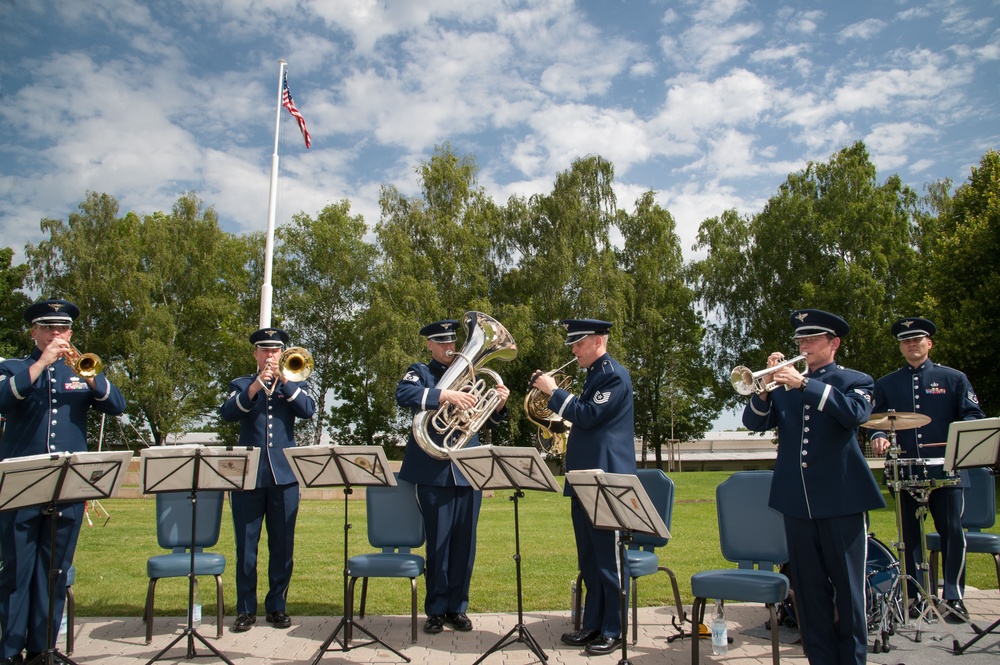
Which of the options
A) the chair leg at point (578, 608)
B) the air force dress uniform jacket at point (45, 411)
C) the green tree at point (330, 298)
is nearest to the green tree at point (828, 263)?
the green tree at point (330, 298)

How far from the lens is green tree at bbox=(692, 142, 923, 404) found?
33.0 meters

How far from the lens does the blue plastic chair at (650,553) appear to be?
6.15 m

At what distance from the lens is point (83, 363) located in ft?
18.6

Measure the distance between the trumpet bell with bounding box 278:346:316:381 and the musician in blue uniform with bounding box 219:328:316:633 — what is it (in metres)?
0.08

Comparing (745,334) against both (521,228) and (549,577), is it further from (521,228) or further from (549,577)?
(549,577)

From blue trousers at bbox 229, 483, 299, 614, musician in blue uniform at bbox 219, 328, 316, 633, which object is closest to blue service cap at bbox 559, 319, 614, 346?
musician in blue uniform at bbox 219, 328, 316, 633

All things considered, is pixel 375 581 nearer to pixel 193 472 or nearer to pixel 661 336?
pixel 193 472

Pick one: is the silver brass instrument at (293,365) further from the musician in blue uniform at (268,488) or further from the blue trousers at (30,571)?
the blue trousers at (30,571)

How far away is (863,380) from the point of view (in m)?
4.95

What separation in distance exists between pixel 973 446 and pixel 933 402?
1517mm

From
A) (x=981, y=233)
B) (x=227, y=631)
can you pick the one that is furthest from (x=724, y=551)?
(x=981, y=233)

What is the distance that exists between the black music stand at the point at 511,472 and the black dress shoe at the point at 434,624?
929mm

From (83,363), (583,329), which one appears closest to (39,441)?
(83,363)

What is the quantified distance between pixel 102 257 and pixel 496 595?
33.9m
